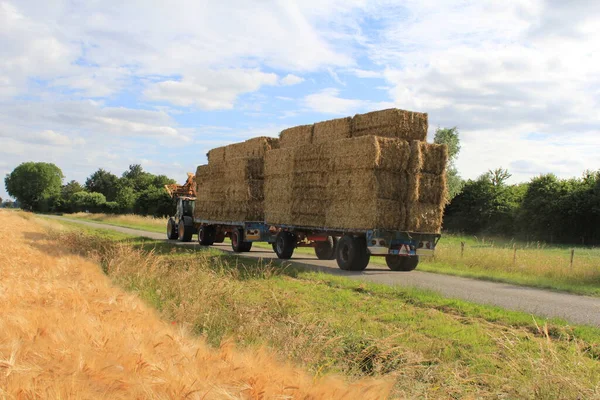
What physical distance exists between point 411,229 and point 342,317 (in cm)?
850

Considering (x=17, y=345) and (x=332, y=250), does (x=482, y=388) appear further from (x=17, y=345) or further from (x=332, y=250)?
(x=332, y=250)

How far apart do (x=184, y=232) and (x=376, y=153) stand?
52.6 feet

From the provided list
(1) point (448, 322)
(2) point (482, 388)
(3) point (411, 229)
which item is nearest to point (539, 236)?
(3) point (411, 229)

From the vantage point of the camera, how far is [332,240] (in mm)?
21406

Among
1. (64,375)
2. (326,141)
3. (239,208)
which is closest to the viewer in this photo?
(64,375)

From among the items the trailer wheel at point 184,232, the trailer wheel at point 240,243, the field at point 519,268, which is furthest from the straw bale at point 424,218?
the trailer wheel at point 184,232

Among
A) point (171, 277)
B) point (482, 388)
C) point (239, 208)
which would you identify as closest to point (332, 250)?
point (239, 208)

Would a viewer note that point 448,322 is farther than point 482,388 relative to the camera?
Yes

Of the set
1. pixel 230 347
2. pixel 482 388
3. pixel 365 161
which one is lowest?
pixel 482 388

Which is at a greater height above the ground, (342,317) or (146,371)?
(146,371)

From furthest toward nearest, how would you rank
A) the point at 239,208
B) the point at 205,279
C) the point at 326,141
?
the point at 239,208
the point at 326,141
the point at 205,279

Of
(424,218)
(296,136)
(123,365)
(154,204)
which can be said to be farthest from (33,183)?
(123,365)

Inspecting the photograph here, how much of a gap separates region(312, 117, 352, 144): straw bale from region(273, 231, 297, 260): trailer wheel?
3.38 meters

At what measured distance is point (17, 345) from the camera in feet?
7.89
